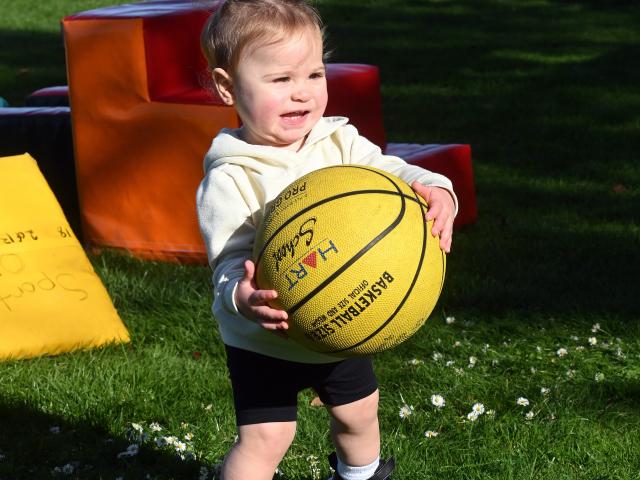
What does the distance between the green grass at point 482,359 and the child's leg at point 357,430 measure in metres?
0.36

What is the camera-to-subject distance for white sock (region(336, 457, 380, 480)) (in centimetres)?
375

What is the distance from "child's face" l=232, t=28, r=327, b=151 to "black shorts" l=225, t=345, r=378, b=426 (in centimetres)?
69

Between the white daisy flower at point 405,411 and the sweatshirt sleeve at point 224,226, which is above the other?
the sweatshirt sleeve at point 224,226

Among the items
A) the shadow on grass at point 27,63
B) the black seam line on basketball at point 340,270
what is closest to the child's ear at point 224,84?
the black seam line on basketball at point 340,270

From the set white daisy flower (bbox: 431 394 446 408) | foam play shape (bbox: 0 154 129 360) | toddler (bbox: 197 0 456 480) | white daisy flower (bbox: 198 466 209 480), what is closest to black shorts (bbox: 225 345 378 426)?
toddler (bbox: 197 0 456 480)

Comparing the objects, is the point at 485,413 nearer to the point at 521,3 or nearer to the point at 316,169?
the point at 316,169

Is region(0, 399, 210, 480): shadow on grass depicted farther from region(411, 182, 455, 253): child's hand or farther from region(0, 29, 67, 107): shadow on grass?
region(0, 29, 67, 107): shadow on grass

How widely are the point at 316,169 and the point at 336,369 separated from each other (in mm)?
632

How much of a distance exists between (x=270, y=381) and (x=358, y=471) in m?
0.54

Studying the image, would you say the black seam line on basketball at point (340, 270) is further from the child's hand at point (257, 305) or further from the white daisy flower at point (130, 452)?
the white daisy flower at point (130, 452)

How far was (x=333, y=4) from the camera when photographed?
57.9 ft

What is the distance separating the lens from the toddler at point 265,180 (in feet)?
10.9

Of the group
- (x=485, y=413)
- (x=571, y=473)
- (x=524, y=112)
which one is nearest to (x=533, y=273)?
(x=485, y=413)

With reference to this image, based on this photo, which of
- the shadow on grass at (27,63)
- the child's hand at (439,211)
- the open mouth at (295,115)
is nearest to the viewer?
the child's hand at (439,211)
